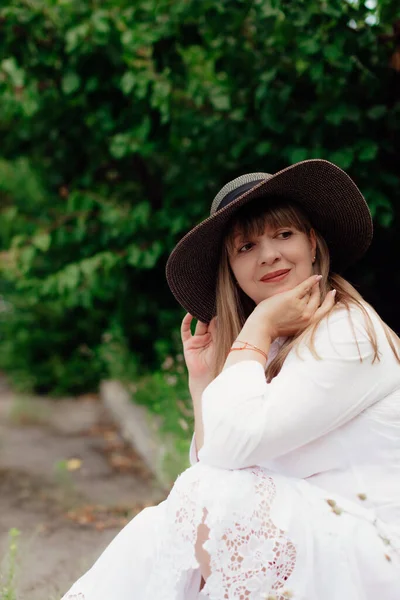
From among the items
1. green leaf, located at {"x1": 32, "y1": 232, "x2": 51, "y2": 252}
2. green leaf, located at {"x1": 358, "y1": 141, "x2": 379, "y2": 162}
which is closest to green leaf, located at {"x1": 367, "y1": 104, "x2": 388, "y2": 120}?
green leaf, located at {"x1": 358, "y1": 141, "x2": 379, "y2": 162}

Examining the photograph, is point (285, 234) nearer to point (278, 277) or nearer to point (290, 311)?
point (278, 277)

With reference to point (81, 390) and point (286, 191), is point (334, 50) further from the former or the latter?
point (81, 390)

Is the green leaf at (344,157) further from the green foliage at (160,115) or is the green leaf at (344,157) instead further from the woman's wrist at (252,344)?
the woman's wrist at (252,344)

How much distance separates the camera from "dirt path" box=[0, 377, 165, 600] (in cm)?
338

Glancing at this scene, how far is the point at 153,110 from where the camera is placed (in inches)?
160

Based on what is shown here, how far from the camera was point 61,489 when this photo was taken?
4734 mm

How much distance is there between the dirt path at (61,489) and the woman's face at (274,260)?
4.56 ft

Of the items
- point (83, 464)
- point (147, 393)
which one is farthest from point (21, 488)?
point (147, 393)

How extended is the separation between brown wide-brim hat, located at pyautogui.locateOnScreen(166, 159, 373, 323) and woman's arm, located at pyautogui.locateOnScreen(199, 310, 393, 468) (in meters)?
0.48

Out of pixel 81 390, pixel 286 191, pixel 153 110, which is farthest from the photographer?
pixel 81 390

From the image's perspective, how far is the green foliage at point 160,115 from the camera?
10.6 ft

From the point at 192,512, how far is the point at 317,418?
0.41m

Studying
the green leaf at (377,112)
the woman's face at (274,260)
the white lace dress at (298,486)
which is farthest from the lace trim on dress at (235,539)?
the green leaf at (377,112)

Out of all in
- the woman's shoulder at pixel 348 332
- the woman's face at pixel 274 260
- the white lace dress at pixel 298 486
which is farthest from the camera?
the woman's face at pixel 274 260
